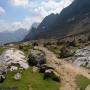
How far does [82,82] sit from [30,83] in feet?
33.8

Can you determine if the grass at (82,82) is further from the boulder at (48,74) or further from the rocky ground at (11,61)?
the rocky ground at (11,61)

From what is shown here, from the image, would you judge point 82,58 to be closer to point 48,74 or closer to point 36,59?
point 36,59

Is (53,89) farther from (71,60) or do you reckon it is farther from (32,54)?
(71,60)

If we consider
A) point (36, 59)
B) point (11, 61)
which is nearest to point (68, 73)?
point (36, 59)

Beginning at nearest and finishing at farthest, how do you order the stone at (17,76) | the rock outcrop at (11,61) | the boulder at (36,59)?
1. the stone at (17,76)
2. the rock outcrop at (11,61)
3. the boulder at (36,59)

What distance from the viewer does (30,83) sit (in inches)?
2018

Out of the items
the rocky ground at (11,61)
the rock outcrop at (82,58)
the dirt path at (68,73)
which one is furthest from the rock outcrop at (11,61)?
the rock outcrop at (82,58)

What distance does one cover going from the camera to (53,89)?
→ 4903 centimetres

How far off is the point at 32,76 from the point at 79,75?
35.9 ft

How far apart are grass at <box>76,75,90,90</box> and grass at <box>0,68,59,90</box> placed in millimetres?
4398

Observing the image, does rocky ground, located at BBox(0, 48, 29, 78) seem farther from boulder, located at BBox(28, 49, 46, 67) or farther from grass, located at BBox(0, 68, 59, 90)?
grass, located at BBox(0, 68, 59, 90)

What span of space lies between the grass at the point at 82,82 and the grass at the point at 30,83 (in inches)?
173

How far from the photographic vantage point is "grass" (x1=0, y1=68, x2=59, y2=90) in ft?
163

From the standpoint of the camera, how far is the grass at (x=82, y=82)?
51.1 meters
